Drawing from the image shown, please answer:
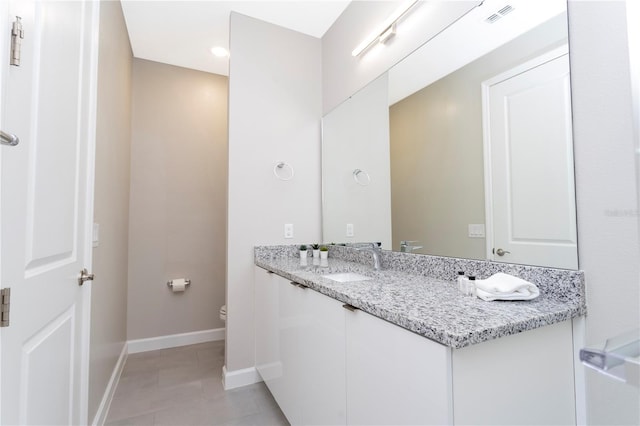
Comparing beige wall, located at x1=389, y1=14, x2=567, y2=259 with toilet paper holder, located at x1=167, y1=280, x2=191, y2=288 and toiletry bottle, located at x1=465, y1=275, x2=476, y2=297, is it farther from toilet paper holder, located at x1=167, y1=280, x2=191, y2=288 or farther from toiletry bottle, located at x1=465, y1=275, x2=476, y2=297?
toilet paper holder, located at x1=167, y1=280, x2=191, y2=288

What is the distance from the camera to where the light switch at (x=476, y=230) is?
51.6 inches

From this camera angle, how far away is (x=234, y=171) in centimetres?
219

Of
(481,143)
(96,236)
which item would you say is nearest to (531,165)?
(481,143)

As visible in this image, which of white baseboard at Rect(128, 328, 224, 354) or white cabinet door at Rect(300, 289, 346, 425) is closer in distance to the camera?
white cabinet door at Rect(300, 289, 346, 425)

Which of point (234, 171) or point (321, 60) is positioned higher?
point (321, 60)

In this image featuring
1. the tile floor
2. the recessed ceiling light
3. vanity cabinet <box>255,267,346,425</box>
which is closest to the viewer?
vanity cabinet <box>255,267,346,425</box>

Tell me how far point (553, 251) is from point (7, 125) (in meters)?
1.71

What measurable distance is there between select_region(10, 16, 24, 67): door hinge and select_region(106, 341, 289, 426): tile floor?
6.19ft

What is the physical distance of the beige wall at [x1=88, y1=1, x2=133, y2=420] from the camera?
1.60 m

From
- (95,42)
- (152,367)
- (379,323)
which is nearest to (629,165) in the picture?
(379,323)

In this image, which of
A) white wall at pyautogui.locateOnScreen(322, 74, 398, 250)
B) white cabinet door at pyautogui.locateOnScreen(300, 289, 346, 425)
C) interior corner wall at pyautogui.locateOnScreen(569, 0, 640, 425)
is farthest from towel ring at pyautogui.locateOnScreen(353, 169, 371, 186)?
interior corner wall at pyautogui.locateOnScreen(569, 0, 640, 425)

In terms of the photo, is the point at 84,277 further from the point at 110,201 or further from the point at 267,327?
the point at 267,327

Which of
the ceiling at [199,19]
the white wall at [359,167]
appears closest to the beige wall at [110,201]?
the ceiling at [199,19]

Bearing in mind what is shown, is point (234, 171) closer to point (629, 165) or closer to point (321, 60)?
point (321, 60)
